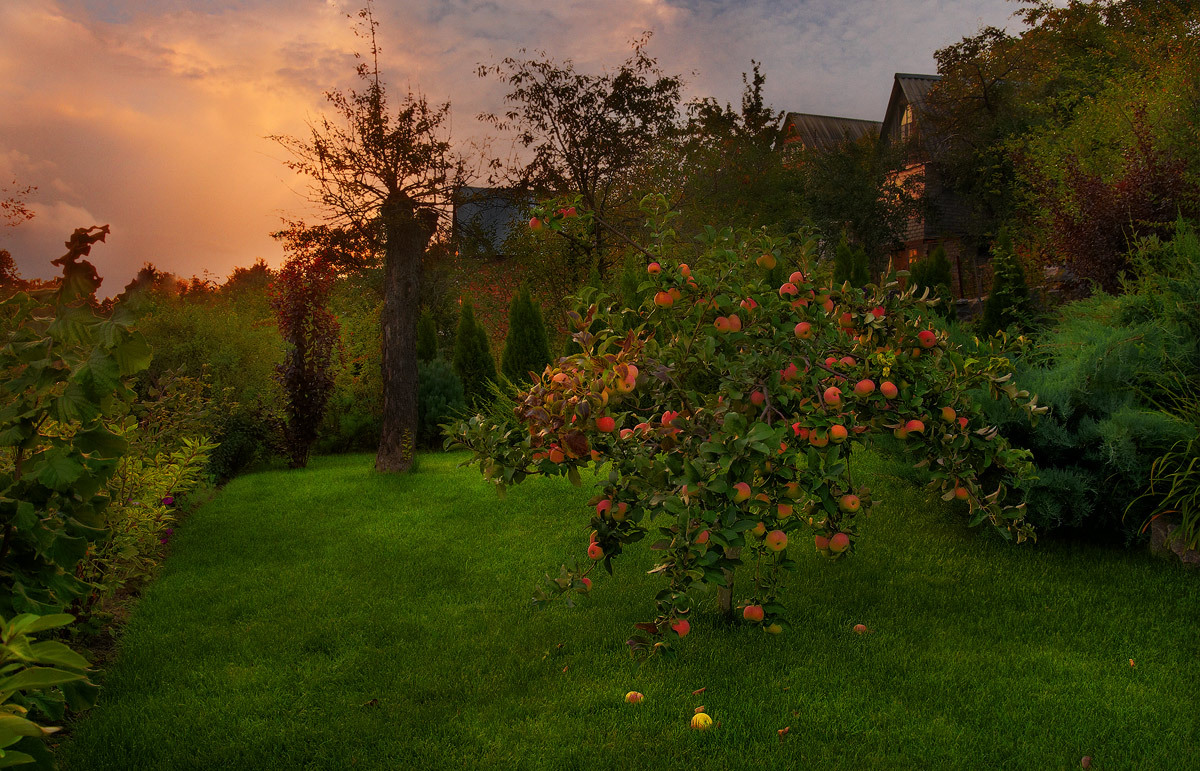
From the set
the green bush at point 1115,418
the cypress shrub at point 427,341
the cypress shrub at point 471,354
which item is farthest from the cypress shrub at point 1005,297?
the cypress shrub at point 427,341

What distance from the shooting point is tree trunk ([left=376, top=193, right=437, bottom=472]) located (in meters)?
8.66

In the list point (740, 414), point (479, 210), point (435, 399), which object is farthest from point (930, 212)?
point (740, 414)

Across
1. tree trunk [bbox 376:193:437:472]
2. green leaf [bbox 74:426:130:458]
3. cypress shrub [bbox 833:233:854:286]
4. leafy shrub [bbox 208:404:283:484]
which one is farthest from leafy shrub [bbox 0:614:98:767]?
cypress shrub [bbox 833:233:854:286]

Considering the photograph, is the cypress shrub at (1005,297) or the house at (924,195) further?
the house at (924,195)

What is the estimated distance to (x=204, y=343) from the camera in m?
9.87

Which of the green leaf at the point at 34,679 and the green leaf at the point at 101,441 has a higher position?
the green leaf at the point at 101,441

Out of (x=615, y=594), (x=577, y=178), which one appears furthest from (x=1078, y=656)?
(x=577, y=178)

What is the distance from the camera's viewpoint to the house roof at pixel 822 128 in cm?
3072

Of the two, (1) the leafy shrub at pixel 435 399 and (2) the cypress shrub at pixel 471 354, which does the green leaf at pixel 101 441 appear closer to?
(1) the leafy shrub at pixel 435 399

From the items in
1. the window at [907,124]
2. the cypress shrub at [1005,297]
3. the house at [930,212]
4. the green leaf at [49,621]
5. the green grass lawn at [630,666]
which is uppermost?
the window at [907,124]

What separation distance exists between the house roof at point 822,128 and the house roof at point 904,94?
954 mm

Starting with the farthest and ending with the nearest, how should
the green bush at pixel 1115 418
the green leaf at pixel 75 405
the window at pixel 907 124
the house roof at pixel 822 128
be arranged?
the house roof at pixel 822 128 → the window at pixel 907 124 → the green bush at pixel 1115 418 → the green leaf at pixel 75 405

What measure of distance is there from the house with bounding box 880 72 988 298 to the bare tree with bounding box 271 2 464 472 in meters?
17.8

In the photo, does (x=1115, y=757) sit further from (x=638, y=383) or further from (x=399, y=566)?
(x=399, y=566)
